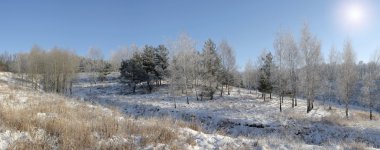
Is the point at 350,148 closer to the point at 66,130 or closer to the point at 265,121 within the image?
the point at 66,130

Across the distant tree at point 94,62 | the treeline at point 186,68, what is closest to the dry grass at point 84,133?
the treeline at point 186,68

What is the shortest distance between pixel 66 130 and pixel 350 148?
22.0ft

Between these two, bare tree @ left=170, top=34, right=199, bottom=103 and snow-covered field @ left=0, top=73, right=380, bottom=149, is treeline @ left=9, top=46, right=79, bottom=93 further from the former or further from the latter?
bare tree @ left=170, top=34, right=199, bottom=103

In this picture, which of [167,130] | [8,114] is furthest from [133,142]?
[8,114]

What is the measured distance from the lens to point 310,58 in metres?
34.7

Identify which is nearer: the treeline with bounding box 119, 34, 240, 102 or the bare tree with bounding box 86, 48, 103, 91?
the treeline with bounding box 119, 34, 240, 102

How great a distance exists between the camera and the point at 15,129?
19.9 feet

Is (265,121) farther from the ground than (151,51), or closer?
closer

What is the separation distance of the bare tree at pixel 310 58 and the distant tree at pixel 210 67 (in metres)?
12.5

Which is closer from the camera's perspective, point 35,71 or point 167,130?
point 167,130

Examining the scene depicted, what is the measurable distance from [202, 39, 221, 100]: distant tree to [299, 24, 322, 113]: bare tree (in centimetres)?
1250

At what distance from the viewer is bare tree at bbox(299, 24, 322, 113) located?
34.4 m

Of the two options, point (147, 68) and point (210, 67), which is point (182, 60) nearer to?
point (210, 67)

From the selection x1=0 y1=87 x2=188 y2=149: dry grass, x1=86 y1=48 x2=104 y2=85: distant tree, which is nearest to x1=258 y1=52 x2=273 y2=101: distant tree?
x1=0 y1=87 x2=188 y2=149: dry grass
